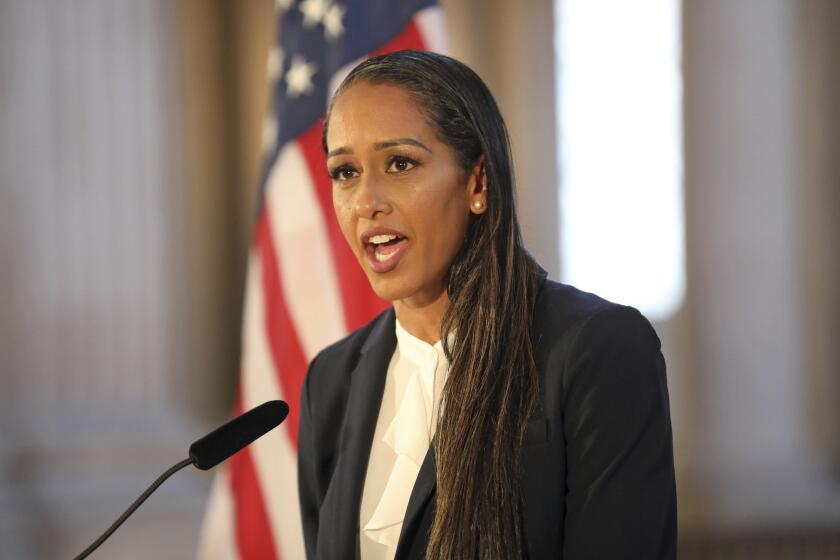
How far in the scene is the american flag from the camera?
2.21 meters

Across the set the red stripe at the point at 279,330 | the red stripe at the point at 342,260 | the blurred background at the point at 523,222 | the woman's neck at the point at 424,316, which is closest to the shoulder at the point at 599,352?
the woman's neck at the point at 424,316

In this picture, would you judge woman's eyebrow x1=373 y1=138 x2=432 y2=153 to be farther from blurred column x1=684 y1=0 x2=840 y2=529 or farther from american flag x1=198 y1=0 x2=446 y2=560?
blurred column x1=684 y1=0 x2=840 y2=529

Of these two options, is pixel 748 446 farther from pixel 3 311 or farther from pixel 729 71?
pixel 3 311

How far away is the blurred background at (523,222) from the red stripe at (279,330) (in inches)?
34.0

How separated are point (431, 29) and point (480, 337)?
115cm

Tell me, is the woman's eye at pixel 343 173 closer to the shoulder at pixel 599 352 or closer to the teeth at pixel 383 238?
the teeth at pixel 383 238

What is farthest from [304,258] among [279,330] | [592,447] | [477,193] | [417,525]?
[592,447]

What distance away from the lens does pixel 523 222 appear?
3172mm

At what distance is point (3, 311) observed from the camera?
9.92 feet

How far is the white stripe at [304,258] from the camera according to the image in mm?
2229

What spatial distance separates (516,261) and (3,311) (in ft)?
7.40

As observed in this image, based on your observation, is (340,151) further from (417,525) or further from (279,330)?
(279,330)

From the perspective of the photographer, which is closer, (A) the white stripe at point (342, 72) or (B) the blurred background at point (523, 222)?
(A) the white stripe at point (342, 72)

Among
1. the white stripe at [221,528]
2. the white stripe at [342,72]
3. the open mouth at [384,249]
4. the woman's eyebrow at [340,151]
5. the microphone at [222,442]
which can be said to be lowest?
the white stripe at [221,528]
